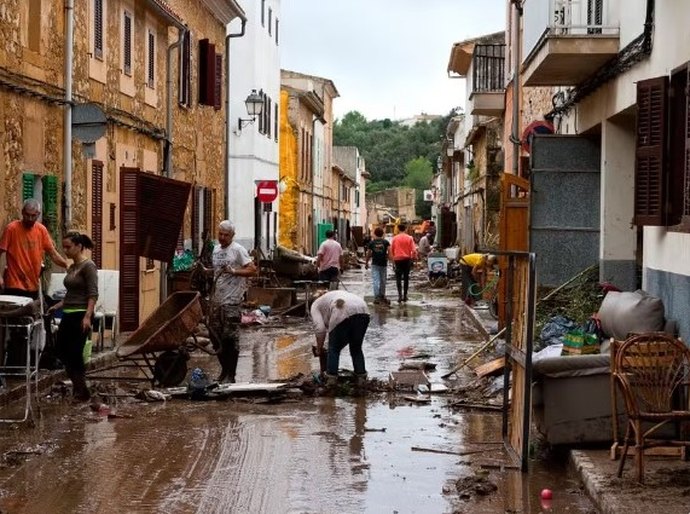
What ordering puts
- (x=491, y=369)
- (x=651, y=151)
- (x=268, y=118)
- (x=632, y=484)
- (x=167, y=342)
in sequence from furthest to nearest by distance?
(x=268, y=118)
(x=491, y=369)
(x=167, y=342)
(x=651, y=151)
(x=632, y=484)

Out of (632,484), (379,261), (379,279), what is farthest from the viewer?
(379,279)

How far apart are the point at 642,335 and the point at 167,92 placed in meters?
16.1

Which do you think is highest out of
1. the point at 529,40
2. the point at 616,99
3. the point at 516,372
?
the point at 529,40

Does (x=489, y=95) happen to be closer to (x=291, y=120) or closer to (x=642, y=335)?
(x=291, y=120)

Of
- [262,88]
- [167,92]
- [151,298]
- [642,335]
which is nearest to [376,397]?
[642,335]

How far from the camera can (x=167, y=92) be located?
78.1ft

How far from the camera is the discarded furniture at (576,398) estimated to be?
9.84 metres

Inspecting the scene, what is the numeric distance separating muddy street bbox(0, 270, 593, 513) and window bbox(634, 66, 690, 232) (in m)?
2.50

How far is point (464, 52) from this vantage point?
46500mm

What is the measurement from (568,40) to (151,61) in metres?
9.67

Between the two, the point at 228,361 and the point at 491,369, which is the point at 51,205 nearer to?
the point at 228,361

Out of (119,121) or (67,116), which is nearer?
(67,116)

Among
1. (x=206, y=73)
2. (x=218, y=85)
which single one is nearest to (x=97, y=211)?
(x=206, y=73)

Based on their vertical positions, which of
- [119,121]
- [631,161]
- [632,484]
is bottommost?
[632,484]
